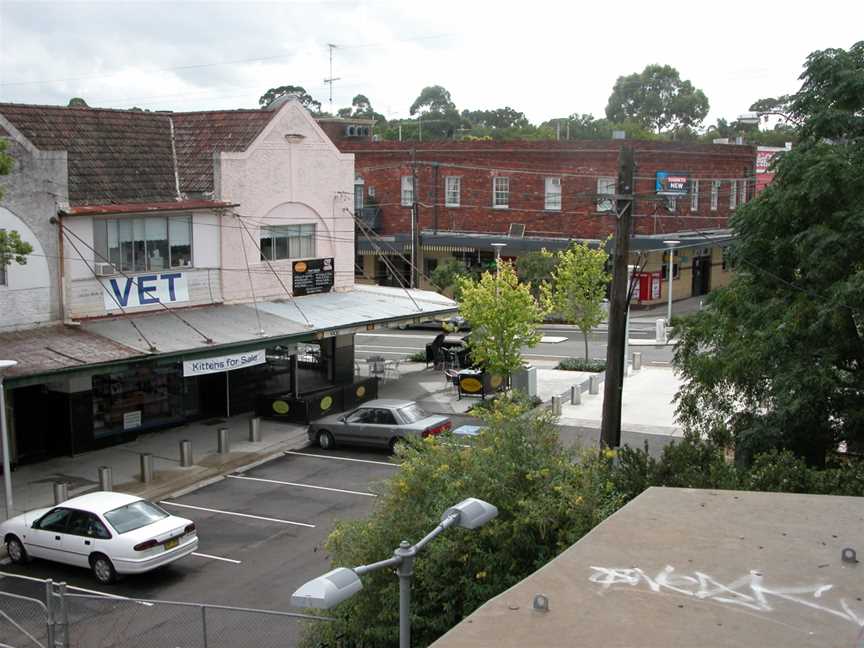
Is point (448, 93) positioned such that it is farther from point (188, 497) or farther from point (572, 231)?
point (188, 497)

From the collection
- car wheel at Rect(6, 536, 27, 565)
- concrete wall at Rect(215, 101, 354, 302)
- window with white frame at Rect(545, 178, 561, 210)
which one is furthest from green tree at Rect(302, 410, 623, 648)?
window with white frame at Rect(545, 178, 561, 210)

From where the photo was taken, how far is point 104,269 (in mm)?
25750

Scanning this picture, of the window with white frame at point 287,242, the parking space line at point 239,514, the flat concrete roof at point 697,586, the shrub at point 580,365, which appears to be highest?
the window with white frame at point 287,242

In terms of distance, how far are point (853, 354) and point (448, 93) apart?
14315 cm

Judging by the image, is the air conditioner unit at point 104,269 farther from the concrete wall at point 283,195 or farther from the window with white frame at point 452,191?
the window with white frame at point 452,191

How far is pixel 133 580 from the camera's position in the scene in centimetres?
1739

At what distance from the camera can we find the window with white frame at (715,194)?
196 ft

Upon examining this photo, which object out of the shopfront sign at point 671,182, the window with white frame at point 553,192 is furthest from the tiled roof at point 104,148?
the shopfront sign at point 671,182

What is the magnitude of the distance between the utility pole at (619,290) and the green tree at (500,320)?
10.2 metres

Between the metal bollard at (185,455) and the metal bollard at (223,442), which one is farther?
the metal bollard at (223,442)

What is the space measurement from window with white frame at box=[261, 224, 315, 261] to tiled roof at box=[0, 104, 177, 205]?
3418 millimetres

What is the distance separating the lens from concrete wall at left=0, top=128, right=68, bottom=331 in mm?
23703

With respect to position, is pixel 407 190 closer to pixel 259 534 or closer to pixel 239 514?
pixel 239 514

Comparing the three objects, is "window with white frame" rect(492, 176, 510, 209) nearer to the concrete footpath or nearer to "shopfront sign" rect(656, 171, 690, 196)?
"shopfront sign" rect(656, 171, 690, 196)
